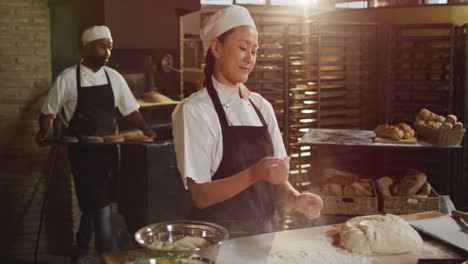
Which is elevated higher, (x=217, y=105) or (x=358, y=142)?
(x=217, y=105)

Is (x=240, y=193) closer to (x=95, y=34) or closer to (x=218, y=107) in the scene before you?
(x=218, y=107)

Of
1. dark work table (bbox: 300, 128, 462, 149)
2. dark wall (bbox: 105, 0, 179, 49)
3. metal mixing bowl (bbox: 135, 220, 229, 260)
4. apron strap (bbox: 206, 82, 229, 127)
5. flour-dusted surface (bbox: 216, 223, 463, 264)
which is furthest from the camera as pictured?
dark wall (bbox: 105, 0, 179, 49)

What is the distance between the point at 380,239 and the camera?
90.2 inches

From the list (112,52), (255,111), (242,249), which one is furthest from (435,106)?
A: (242,249)

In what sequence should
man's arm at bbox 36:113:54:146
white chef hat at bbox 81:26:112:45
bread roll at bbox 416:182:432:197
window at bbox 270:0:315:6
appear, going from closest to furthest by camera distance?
bread roll at bbox 416:182:432:197
man's arm at bbox 36:113:54:146
white chef hat at bbox 81:26:112:45
window at bbox 270:0:315:6

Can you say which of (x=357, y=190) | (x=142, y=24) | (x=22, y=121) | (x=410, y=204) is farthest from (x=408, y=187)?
(x=22, y=121)

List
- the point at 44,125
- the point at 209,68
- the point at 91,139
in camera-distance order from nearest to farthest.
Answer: the point at 209,68, the point at 91,139, the point at 44,125

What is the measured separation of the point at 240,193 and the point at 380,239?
68 centimetres

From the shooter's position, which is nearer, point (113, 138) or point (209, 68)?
point (209, 68)

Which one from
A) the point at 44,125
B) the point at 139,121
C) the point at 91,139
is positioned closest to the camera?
the point at 91,139

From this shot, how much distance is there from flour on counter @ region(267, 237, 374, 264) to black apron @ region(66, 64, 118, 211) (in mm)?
3276

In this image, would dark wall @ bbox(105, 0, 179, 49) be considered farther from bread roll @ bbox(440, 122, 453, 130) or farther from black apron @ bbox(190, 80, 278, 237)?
black apron @ bbox(190, 80, 278, 237)

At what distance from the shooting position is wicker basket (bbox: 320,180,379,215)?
15.8 feet

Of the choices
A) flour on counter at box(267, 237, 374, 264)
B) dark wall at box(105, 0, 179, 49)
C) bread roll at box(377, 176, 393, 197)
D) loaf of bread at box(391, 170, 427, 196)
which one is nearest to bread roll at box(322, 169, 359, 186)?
bread roll at box(377, 176, 393, 197)
